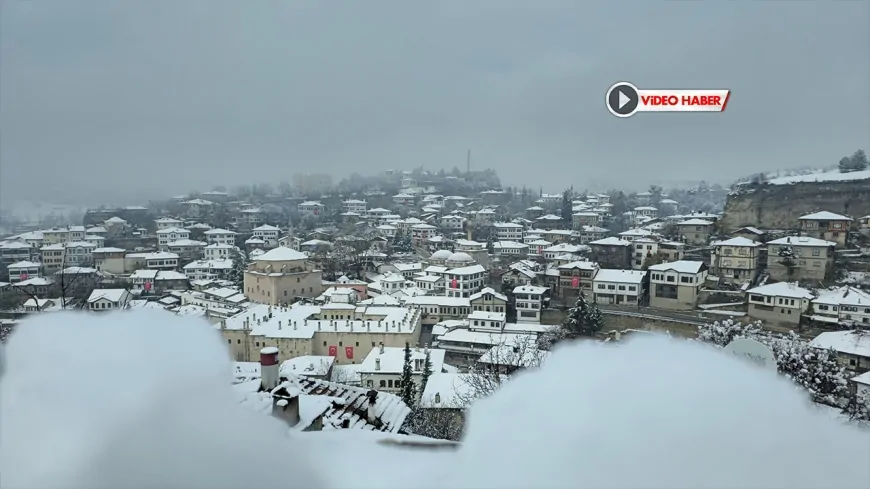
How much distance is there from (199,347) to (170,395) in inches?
5.8

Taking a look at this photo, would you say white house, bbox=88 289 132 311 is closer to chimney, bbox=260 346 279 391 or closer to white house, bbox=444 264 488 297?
white house, bbox=444 264 488 297

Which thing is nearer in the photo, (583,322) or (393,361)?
(393,361)

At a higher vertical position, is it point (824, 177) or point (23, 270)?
point (824, 177)

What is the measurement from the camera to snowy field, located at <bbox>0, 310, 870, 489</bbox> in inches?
26.2

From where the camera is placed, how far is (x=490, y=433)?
0.75 meters

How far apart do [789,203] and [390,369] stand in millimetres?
11245

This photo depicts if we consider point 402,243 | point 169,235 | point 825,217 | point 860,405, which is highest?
point 825,217

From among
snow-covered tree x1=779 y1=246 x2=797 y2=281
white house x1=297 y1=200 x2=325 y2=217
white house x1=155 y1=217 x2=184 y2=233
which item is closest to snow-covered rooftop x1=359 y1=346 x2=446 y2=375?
snow-covered tree x1=779 y1=246 x2=797 y2=281

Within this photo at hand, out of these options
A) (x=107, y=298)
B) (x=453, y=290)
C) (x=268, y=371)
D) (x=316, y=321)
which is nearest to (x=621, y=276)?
(x=453, y=290)

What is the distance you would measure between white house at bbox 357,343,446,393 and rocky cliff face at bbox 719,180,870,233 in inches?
369

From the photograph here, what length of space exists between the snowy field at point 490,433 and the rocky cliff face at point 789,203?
13.8 metres

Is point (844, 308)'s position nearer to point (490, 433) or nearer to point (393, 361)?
point (393, 361)

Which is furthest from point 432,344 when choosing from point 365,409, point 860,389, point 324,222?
point 324,222

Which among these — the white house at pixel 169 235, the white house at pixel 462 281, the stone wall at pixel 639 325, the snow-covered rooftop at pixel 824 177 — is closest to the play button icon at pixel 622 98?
the stone wall at pixel 639 325
